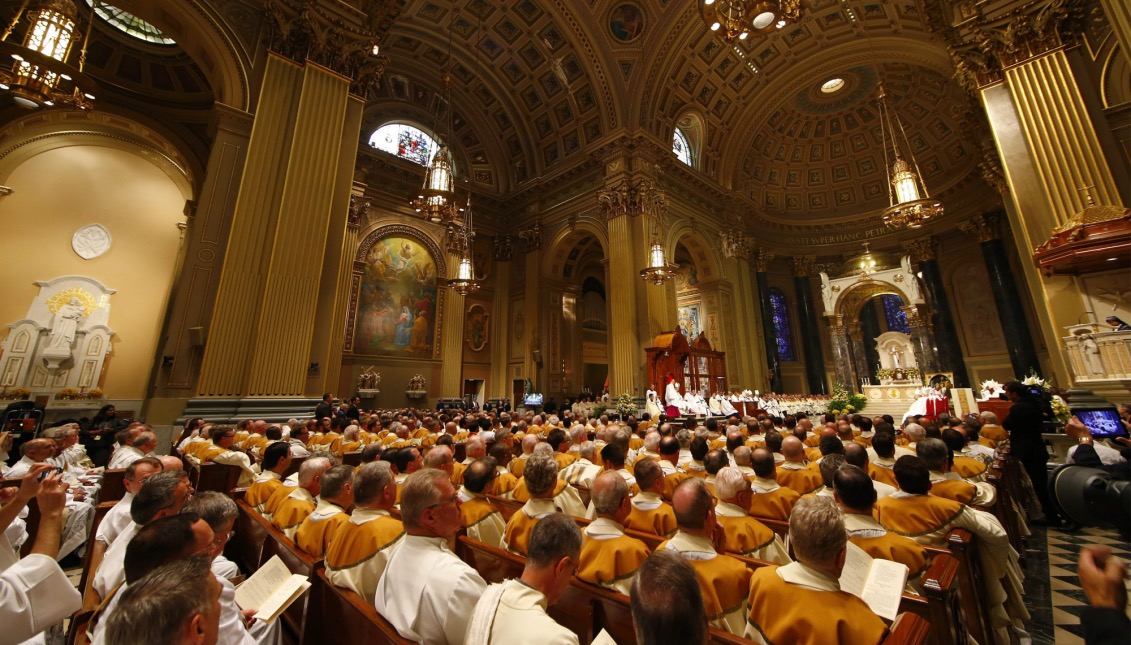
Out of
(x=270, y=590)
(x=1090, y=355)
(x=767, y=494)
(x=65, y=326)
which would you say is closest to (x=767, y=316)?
(x=1090, y=355)

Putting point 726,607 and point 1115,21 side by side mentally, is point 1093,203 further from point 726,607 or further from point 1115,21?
point 726,607

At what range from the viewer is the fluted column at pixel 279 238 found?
6703 mm

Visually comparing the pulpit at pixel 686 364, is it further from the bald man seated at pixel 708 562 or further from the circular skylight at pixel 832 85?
the circular skylight at pixel 832 85

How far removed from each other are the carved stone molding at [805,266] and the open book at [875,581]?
20115 millimetres

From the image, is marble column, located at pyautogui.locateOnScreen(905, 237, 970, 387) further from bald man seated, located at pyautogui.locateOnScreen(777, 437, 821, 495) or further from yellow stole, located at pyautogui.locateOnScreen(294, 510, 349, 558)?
yellow stole, located at pyautogui.locateOnScreen(294, 510, 349, 558)

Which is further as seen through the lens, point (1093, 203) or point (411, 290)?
point (411, 290)

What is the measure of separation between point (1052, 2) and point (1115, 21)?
4586mm

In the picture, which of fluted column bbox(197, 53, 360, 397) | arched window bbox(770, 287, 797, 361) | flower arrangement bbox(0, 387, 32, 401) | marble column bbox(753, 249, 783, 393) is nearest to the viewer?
fluted column bbox(197, 53, 360, 397)

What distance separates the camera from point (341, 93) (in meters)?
8.13

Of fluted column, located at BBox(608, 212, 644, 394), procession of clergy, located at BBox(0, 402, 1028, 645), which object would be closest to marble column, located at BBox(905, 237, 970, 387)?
fluted column, located at BBox(608, 212, 644, 394)

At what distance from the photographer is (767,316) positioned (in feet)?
57.4

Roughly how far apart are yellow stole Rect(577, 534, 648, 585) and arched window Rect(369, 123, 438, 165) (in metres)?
15.0

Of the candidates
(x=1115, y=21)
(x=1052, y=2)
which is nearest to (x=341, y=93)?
(x=1115, y=21)

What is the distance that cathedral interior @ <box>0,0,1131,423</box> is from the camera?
696 cm
